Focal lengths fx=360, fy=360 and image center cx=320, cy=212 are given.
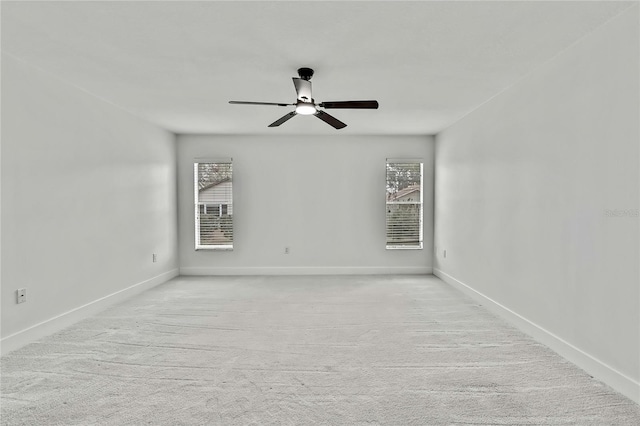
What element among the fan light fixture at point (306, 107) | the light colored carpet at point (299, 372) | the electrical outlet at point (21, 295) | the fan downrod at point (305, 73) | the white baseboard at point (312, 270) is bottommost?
the light colored carpet at point (299, 372)

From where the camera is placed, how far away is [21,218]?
302cm

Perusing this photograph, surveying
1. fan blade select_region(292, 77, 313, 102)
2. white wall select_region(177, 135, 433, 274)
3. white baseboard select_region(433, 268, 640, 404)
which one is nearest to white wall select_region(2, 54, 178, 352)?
white wall select_region(177, 135, 433, 274)

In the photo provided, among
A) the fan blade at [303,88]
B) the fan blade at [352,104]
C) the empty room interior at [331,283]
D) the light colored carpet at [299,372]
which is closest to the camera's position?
the light colored carpet at [299,372]

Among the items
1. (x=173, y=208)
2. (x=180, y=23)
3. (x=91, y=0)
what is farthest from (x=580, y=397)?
(x=173, y=208)

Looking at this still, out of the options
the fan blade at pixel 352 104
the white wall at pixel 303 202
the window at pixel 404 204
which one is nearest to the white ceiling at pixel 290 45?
the fan blade at pixel 352 104

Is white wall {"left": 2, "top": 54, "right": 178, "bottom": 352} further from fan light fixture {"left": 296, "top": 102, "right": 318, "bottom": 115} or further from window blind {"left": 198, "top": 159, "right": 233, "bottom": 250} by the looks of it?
fan light fixture {"left": 296, "top": 102, "right": 318, "bottom": 115}

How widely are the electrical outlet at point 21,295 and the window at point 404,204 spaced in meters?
4.85

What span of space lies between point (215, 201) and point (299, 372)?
13.8 ft

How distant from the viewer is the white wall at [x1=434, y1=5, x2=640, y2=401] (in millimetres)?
2197

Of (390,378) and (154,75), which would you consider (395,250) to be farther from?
(154,75)

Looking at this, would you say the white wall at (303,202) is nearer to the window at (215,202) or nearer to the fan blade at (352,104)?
the window at (215,202)

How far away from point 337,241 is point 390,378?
12.5 feet

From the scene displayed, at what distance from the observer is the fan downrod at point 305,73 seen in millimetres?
3029

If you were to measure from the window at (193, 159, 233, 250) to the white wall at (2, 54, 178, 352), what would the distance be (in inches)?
37.4
